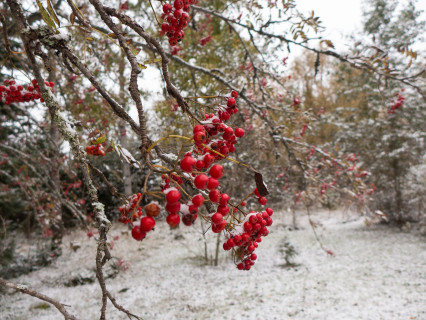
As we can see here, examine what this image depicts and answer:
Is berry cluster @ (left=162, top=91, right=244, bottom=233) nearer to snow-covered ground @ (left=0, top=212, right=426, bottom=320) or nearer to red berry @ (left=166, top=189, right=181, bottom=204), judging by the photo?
red berry @ (left=166, top=189, right=181, bottom=204)

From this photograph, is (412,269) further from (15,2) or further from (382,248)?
(15,2)

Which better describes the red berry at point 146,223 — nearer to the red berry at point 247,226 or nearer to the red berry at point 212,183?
the red berry at point 212,183

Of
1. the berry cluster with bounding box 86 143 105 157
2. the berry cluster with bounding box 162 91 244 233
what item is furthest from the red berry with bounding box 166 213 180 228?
the berry cluster with bounding box 86 143 105 157

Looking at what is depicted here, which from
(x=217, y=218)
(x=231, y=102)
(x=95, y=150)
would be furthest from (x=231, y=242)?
(x=95, y=150)

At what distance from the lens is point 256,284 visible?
14.5 ft

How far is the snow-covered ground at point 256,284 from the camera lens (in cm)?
350

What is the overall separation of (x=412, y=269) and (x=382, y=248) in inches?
49.8

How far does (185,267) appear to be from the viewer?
212 inches

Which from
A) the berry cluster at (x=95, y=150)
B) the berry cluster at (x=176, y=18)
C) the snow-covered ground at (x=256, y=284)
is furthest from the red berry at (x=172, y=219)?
the snow-covered ground at (x=256, y=284)

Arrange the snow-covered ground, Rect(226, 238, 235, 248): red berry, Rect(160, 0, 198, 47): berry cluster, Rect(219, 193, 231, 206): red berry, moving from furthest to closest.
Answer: the snow-covered ground, Rect(160, 0, 198, 47): berry cluster, Rect(226, 238, 235, 248): red berry, Rect(219, 193, 231, 206): red berry

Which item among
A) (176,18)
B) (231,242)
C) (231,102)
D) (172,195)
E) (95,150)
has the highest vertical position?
(176,18)

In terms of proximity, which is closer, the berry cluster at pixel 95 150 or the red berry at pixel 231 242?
the red berry at pixel 231 242

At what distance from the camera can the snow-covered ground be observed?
3500 millimetres

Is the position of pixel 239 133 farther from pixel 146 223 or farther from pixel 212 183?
pixel 146 223
